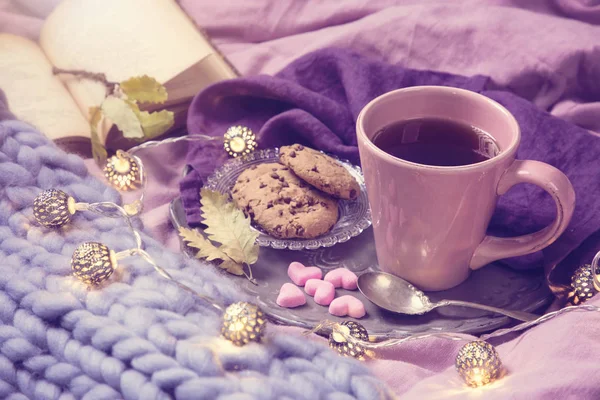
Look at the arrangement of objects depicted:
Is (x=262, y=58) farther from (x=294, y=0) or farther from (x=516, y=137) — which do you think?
(x=516, y=137)

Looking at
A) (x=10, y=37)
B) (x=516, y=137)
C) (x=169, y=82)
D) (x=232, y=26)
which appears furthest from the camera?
(x=232, y=26)

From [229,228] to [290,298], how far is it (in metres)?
0.13

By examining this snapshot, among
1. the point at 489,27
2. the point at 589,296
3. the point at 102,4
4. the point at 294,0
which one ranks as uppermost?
the point at 102,4

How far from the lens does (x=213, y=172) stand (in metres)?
0.87

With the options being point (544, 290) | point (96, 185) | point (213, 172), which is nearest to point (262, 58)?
point (213, 172)

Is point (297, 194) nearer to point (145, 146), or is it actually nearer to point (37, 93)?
point (145, 146)

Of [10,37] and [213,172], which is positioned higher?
[10,37]

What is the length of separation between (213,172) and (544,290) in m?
0.48

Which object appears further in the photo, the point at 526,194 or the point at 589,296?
the point at 526,194

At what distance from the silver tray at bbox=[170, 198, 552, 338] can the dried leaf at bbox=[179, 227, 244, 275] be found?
0.03ft

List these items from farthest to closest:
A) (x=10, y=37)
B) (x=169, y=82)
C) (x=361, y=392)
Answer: (x=10, y=37), (x=169, y=82), (x=361, y=392)

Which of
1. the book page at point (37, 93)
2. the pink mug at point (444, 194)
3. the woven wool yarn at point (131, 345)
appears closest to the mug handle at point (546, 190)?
the pink mug at point (444, 194)

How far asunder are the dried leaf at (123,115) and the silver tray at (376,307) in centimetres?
22

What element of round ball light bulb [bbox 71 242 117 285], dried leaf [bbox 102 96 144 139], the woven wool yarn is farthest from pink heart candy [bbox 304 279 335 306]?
dried leaf [bbox 102 96 144 139]
